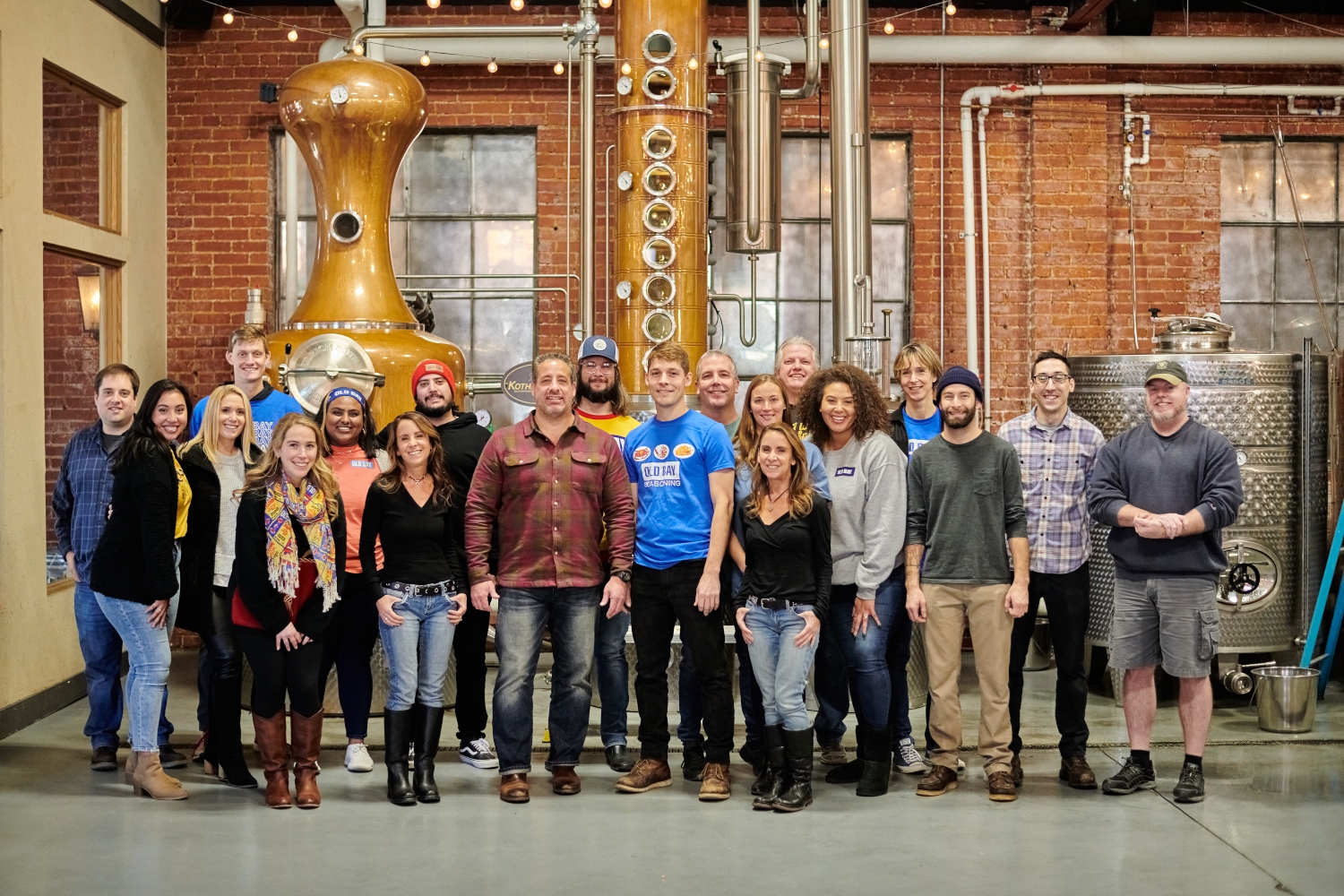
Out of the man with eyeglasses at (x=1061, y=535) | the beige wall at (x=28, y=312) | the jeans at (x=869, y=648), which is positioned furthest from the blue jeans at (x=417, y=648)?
the beige wall at (x=28, y=312)

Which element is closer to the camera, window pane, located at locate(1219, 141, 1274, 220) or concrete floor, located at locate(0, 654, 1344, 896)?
concrete floor, located at locate(0, 654, 1344, 896)

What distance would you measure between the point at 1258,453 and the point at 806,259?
3081 mm

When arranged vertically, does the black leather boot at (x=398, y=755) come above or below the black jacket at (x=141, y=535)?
below

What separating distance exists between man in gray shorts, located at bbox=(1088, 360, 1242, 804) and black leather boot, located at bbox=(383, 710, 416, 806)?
2.54m

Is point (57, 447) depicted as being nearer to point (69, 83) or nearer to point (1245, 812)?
point (69, 83)

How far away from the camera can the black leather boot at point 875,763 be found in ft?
17.2

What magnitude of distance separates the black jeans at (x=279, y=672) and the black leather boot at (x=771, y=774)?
158 centimetres

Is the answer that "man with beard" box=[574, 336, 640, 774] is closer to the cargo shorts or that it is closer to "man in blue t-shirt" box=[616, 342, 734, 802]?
"man in blue t-shirt" box=[616, 342, 734, 802]

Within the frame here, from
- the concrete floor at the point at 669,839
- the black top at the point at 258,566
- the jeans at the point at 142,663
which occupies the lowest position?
the concrete floor at the point at 669,839

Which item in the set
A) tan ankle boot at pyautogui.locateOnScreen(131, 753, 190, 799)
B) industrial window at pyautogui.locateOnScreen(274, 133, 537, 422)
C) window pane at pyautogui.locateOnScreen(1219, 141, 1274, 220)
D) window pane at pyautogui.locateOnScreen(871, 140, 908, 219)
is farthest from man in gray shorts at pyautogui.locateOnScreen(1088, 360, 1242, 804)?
industrial window at pyautogui.locateOnScreen(274, 133, 537, 422)

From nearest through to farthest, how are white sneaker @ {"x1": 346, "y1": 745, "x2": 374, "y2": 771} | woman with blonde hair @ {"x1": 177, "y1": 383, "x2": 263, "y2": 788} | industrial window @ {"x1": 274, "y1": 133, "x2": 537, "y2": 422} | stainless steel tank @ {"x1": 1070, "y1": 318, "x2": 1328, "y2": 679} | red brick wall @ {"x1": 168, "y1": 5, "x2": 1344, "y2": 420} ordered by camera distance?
woman with blonde hair @ {"x1": 177, "y1": 383, "x2": 263, "y2": 788} < white sneaker @ {"x1": 346, "y1": 745, "x2": 374, "y2": 771} < stainless steel tank @ {"x1": 1070, "y1": 318, "x2": 1328, "y2": 679} < red brick wall @ {"x1": 168, "y1": 5, "x2": 1344, "y2": 420} < industrial window @ {"x1": 274, "y1": 133, "x2": 537, "y2": 422}

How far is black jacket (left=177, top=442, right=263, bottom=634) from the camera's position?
525 centimetres

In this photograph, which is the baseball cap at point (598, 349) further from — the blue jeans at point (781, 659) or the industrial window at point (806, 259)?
the industrial window at point (806, 259)

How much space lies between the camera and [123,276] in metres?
7.90
